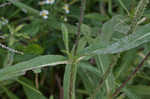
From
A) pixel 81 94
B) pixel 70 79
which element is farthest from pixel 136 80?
pixel 70 79

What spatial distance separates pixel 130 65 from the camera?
6.86 ft

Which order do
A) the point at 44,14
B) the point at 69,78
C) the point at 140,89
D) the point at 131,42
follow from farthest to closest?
the point at 44,14 < the point at 140,89 < the point at 69,78 < the point at 131,42

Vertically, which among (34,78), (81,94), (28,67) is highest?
(28,67)

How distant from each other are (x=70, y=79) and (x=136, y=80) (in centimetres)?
107

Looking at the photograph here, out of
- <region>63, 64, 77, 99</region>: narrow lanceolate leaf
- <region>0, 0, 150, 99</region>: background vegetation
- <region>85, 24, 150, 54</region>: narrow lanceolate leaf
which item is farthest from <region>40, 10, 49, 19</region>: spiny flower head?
<region>85, 24, 150, 54</region>: narrow lanceolate leaf

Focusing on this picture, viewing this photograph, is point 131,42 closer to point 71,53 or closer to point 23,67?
point 71,53

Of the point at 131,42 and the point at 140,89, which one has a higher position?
the point at 131,42

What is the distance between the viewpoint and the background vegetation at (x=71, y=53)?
1190mm

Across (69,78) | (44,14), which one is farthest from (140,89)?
(44,14)

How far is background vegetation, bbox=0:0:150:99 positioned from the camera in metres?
1.19

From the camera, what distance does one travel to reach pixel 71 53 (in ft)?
3.99

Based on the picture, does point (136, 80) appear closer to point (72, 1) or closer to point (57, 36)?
point (57, 36)

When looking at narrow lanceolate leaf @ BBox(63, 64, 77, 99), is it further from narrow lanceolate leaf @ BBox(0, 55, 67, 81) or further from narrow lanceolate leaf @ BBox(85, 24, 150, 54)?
narrow lanceolate leaf @ BBox(85, 24, 150, 54)

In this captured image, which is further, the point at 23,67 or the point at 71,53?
the point at 71,53
